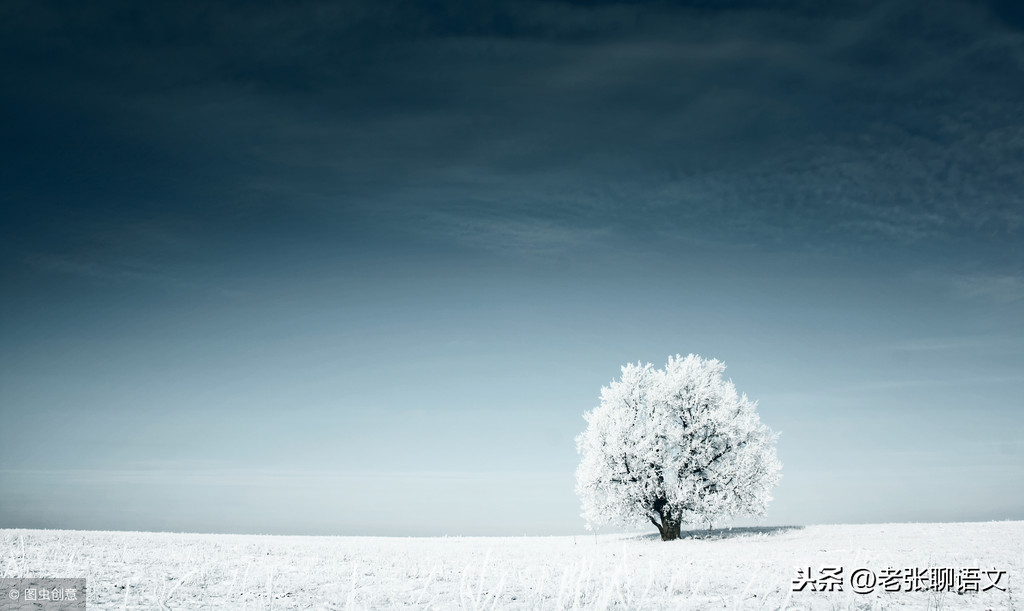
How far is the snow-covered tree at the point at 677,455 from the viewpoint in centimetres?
4078

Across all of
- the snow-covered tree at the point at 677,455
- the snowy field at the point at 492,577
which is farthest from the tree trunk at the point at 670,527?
the snowy field at the point at 492,577

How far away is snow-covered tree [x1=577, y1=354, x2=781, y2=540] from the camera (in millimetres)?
40781

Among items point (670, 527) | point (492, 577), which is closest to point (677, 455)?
point (670, 527)

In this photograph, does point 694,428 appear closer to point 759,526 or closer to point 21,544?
point 759,526

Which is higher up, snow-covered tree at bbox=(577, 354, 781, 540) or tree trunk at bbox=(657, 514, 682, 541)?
snow-covered tree at bbox=(577, 354, 781, 540)

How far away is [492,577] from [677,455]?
2417 cm

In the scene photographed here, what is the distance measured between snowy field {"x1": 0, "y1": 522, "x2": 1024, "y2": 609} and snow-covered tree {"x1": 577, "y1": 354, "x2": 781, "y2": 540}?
905 centimetres

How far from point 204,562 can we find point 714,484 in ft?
98.5

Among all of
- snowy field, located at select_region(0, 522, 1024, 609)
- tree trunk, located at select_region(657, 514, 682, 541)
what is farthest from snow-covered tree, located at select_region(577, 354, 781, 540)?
snowy field, located at select_region(0, 522, 1024, 609)

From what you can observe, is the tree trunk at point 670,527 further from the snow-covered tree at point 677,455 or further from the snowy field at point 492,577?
the snowy field at point 492,577

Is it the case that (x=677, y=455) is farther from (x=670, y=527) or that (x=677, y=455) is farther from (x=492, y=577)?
(x=492, y=577)

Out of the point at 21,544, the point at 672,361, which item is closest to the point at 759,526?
the point at 672,361

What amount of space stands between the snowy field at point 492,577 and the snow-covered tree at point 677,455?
905 cm

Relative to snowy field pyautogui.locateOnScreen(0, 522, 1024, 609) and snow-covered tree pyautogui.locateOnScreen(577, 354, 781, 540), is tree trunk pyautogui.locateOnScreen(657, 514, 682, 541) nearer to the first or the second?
snow-covered tree pyautogui.locateOnScreen(577, 354, 781, 540)
